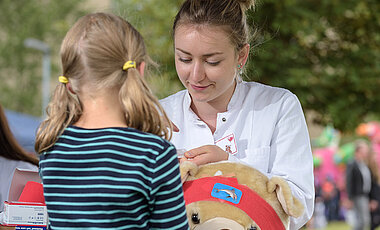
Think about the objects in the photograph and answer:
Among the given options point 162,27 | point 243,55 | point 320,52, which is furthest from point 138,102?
point 320,52

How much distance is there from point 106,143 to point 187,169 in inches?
22.7

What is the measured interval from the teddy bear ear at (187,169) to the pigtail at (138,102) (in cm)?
45

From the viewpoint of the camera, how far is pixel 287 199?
2.28 meters

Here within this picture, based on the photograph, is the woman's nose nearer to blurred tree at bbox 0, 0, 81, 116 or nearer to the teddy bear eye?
the teddy bear eye

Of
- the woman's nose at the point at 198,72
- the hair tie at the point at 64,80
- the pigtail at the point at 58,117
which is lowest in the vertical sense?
the pigtail at the point at 58,117

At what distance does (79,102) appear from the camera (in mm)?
1938

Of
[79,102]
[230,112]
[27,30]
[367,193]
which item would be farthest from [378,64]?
[27,30]

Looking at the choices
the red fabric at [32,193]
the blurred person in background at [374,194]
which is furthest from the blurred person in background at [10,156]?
the blurred person in background at [374,194]

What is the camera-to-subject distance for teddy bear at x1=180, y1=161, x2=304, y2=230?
228 cm

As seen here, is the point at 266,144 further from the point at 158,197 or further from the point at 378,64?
the point at 378,64

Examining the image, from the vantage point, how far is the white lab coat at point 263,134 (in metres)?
2.49

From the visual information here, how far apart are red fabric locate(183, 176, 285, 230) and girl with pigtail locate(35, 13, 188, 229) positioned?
0.47 metres

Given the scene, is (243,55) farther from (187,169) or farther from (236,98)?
(187,169)

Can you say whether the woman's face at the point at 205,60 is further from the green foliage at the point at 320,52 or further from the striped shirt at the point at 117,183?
the green foliage at the point at 320,52
